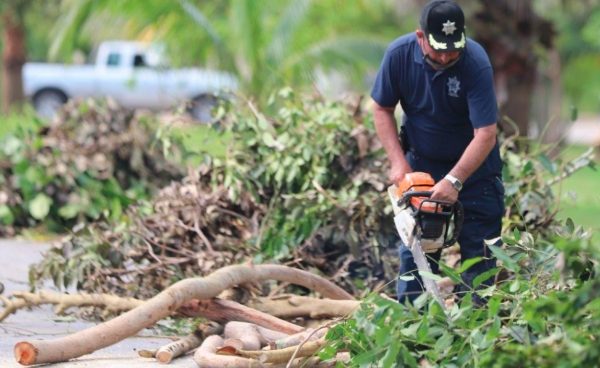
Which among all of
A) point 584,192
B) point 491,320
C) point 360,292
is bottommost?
point 584,192

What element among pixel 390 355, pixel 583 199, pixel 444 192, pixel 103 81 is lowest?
pixel 103 81

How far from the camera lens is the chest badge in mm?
6453

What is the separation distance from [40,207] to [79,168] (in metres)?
0.50

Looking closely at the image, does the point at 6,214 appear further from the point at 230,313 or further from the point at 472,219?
the point at 472,219

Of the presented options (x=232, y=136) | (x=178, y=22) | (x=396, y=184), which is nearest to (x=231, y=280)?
(x=396, y=184)

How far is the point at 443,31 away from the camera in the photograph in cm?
623

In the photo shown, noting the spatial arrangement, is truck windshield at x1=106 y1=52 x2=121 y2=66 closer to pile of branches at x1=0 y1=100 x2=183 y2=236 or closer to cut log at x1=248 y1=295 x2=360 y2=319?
pile of branches at x1=0 y1=100 x2=183 y2=236

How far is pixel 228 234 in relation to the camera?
8.45m

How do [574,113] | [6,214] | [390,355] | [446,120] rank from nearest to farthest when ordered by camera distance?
[390,355] < [446,120] < [574,113] < [6,214]

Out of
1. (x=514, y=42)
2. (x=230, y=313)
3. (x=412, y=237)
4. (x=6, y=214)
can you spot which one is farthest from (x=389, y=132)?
(x=514, y=42)

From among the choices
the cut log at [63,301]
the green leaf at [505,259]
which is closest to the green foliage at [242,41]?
the cut log at [63,301]

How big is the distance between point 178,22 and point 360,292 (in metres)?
9.62

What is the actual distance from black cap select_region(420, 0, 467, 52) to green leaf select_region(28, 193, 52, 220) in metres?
5.39

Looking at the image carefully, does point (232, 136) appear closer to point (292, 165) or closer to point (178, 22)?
point (292, 165)
